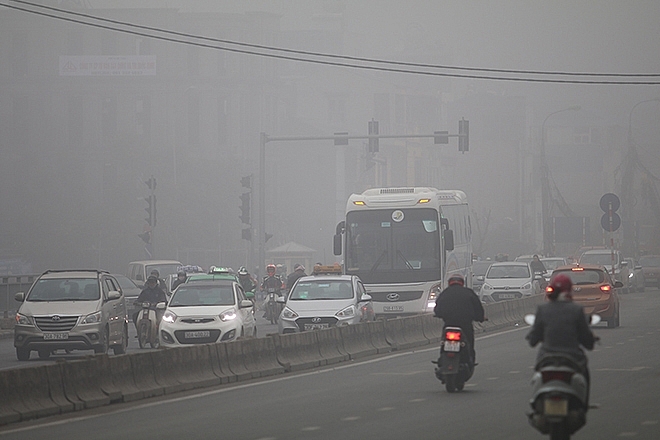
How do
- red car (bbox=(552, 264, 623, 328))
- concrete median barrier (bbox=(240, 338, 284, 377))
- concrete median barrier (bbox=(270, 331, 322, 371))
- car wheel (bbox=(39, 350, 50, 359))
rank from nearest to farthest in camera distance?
concrete median barrier (bbox=(240, 338, 284, 377))
concrete median barrier (bbox=(270, 331, 322, 371))
car wheel (bbox=(39, 350, 50, 359))
red car (bbox=(552, 264, 623, 328))

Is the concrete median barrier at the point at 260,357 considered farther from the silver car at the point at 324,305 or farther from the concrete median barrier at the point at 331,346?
the silver car at the point at 324,305

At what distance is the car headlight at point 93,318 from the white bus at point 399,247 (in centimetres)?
1073

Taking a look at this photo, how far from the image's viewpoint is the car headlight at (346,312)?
2741 cm

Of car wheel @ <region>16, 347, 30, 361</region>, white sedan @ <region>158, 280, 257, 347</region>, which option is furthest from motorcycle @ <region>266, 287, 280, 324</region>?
car wheel @ <region>16, 347, 30, 361</region>

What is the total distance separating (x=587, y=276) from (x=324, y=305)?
803cm

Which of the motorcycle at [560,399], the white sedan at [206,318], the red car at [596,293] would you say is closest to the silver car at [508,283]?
the red car at [596,293]

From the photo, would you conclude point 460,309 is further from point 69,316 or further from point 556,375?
point 69,316

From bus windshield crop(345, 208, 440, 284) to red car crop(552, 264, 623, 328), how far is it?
4596 mm

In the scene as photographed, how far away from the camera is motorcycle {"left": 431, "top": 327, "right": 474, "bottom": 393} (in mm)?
16969

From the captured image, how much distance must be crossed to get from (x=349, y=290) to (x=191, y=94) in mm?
95920

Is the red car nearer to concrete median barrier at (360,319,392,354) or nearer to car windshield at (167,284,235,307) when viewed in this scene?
concrete median barrier at (360,319,392,354)

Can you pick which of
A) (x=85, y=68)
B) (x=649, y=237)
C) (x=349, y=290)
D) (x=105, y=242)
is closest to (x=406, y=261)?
(x=349, y=290)

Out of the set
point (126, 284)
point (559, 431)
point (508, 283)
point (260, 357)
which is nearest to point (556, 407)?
point (559, 431)

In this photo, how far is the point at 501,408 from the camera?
14.9 meters
